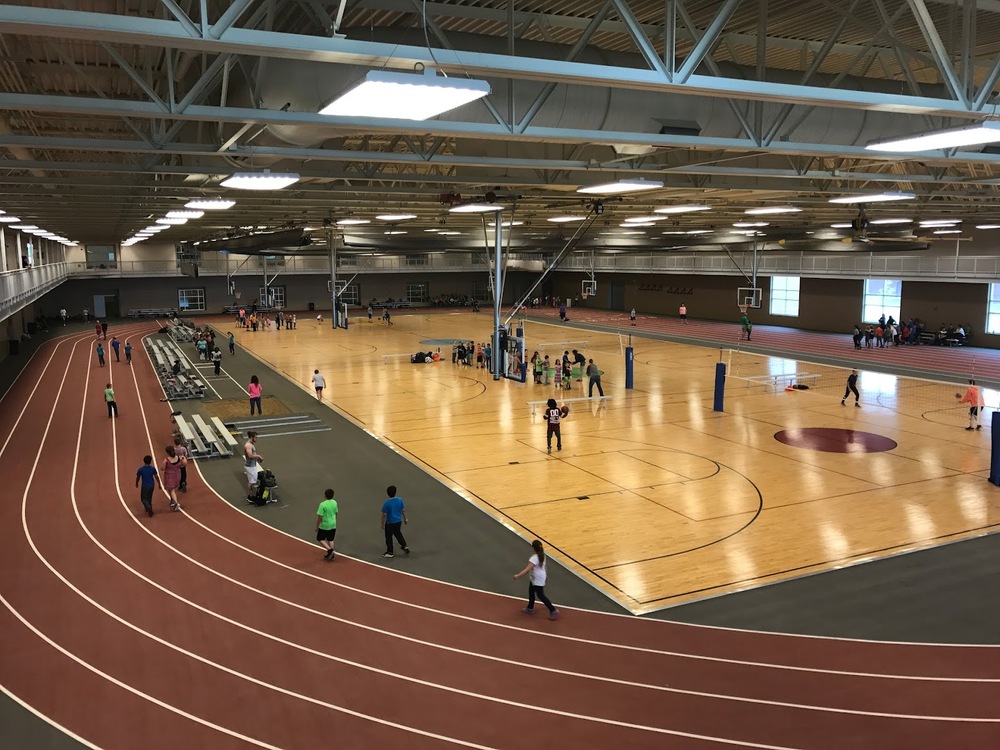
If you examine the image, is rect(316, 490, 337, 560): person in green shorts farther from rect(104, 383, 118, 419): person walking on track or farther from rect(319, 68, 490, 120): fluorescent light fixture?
rect(104, 383, 118, 419): person walking on track

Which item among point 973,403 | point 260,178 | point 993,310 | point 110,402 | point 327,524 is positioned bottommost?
point 327,524

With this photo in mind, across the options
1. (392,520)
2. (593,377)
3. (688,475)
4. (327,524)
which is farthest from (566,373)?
(327,524)

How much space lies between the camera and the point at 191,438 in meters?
21.3

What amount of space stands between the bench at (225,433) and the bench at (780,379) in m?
20.9

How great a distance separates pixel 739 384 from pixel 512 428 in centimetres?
1323

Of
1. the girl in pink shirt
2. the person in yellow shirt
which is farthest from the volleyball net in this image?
the girl in pink shirt

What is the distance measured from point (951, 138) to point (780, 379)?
84.6 ft

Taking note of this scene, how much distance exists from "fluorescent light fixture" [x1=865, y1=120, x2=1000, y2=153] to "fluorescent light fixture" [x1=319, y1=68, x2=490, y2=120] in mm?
6002

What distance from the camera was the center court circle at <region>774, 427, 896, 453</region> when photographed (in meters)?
21.1

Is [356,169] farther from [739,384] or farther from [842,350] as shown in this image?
[842,350]

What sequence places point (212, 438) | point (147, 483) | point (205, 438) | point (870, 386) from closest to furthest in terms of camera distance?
point (147, 483) < point (212, 438) < point (205, 438) < point (870, 386)

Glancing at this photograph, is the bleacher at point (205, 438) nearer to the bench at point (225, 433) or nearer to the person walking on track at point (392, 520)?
the bench at point (225, 433)

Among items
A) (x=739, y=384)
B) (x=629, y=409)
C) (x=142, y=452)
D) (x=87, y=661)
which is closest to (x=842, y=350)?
(x=739, y=384)

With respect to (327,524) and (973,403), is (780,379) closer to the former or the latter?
(973,403)
